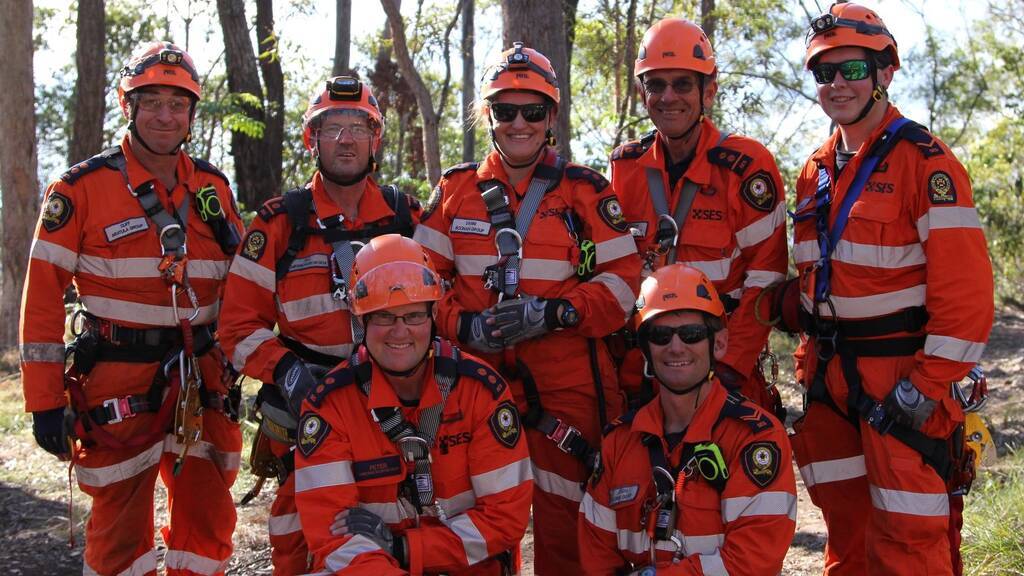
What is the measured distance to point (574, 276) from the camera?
197 inches

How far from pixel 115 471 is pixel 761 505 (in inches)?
132

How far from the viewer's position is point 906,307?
4559 millimetres

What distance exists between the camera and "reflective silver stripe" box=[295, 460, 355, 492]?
414cm

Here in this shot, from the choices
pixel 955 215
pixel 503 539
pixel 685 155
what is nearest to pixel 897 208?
pixel 955 215

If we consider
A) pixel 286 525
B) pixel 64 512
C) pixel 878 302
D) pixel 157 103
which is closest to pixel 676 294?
pixel 878 302

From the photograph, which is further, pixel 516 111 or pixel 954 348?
pixel 516 111

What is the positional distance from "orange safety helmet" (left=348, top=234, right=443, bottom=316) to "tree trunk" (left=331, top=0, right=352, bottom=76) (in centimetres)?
1330

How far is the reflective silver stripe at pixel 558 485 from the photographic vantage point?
494cm

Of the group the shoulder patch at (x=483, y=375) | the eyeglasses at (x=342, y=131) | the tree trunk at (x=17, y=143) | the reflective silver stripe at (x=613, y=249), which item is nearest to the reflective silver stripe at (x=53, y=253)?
the eyeglasses at (x=342, y=131)

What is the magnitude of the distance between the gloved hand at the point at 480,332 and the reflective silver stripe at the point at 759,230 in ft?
4.36

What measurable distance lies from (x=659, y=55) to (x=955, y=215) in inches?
63.3

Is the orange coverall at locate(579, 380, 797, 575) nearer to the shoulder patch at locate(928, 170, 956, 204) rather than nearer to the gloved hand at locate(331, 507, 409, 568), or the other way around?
the gloved hand at locate(331, 507, 409, 568)

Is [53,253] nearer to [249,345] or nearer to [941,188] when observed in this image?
[249,345]

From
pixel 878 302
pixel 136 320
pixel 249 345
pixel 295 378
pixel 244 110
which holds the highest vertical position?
pixel 244 110
